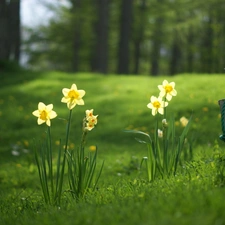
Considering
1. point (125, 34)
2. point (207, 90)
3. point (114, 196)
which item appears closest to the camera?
point (114, 196)

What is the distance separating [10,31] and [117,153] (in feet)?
35.9

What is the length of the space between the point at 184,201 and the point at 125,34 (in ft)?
45.7

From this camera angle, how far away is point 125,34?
15656 millimetres

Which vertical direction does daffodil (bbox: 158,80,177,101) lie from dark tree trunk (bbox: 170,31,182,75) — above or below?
below

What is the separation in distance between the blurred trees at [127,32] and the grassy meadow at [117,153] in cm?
409

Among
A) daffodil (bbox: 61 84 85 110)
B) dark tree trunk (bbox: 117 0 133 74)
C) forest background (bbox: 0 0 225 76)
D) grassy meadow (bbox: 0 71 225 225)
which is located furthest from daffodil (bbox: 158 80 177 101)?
dark tree trunk (bbox: 117 0 133 74)

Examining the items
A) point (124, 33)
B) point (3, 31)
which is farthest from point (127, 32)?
point (3, 31)

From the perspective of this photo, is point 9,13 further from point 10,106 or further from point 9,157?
point 9,157

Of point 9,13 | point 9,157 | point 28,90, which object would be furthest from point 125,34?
point 9,157

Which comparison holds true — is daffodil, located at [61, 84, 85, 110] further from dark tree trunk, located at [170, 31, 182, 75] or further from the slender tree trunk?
dark tree trunk, located at [170, 31, 182, 75]

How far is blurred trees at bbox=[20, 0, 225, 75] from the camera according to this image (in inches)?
620

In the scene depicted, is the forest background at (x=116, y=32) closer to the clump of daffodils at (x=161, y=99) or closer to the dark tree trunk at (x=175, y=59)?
the dark tree trunk at (x=175, y=59)

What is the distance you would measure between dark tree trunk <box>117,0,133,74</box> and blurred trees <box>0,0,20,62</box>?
388 centimetres

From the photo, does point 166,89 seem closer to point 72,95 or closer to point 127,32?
point 72,95
